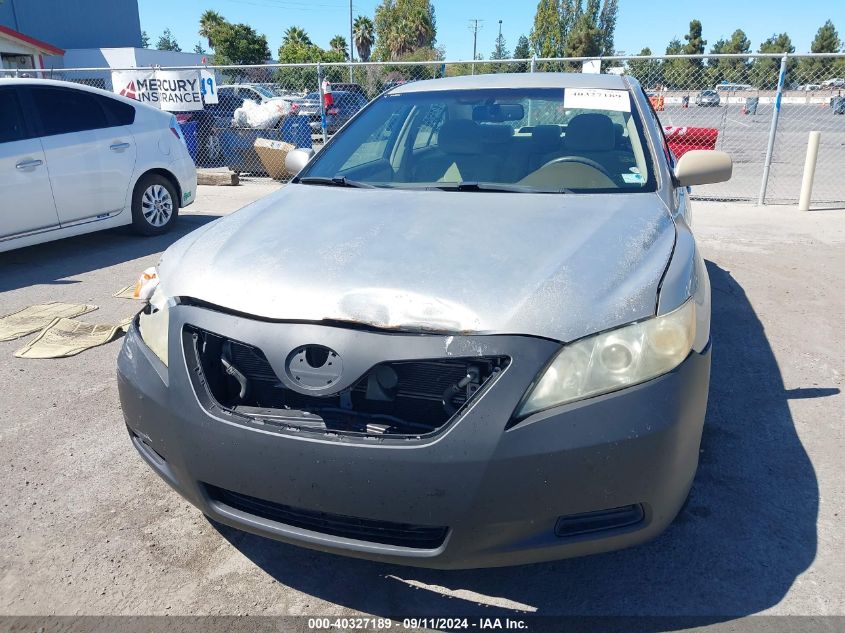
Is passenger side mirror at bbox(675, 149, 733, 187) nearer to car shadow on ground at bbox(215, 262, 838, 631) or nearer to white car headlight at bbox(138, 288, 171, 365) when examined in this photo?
car shadow on ground at bbox(215, 262, 838, 631)

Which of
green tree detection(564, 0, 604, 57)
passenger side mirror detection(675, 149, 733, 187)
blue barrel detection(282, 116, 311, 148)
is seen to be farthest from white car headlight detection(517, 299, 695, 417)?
green tree detection(564, 0, 604, 57)

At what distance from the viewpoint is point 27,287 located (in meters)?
5.80

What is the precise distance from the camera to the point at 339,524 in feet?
6.46

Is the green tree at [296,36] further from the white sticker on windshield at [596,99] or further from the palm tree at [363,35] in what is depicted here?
the white sticker on windshield at [596,99]

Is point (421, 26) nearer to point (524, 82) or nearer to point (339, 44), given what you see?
point (339, 44)

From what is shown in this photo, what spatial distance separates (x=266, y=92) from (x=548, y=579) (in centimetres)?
2126

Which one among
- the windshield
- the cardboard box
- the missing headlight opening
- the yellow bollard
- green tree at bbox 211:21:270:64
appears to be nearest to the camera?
the missing headlight opening

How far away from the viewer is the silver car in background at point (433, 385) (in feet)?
5.86

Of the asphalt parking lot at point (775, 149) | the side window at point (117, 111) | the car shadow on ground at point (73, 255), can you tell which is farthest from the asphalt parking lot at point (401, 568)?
the asphalt parking lot at point (775, 149)

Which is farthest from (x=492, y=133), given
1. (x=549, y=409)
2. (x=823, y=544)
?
(x=823, y=544)

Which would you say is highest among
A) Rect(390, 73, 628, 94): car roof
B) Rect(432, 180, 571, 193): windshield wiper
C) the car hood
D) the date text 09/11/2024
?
Rect(390, 73, 628, 94): car roof

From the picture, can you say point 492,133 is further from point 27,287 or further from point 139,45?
point 139,45

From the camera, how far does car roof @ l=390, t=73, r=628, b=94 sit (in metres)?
3.61

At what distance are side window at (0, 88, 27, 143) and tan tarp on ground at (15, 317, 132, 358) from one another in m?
2.19
